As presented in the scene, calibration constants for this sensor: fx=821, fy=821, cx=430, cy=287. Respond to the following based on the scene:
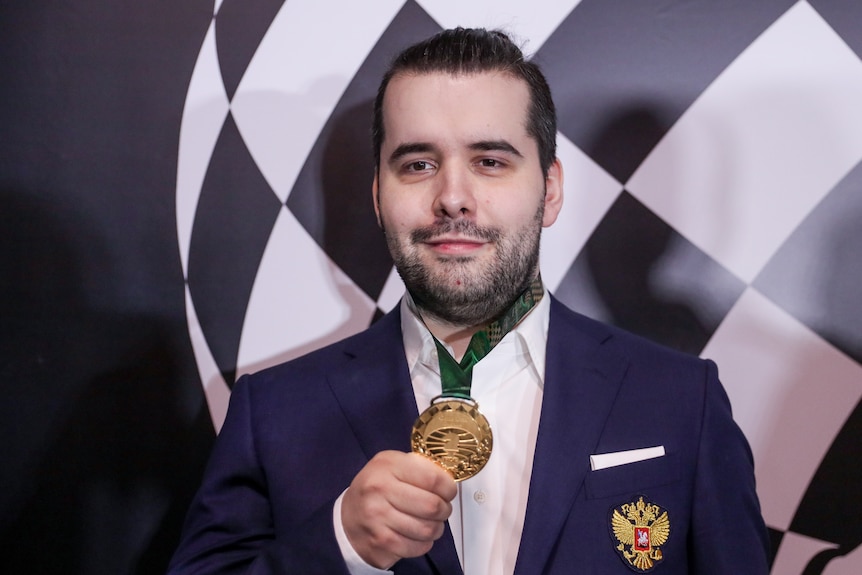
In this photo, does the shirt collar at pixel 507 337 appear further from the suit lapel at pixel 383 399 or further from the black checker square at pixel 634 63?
the black checker square at pixel 634 63

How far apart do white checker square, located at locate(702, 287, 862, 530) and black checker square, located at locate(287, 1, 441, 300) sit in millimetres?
805

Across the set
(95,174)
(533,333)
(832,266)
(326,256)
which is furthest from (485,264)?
(95,174)

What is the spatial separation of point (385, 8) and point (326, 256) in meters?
→ 0.60

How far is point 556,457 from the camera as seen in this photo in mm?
1281

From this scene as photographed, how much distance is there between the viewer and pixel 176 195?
2018 mm

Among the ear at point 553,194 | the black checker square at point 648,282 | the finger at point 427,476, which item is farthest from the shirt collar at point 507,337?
the finger at point 427,476

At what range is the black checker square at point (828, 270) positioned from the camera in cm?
168

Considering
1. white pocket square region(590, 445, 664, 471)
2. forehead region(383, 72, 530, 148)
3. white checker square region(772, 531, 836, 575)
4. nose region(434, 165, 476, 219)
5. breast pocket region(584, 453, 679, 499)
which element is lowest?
white checker square region(772, 531, 836, 575)

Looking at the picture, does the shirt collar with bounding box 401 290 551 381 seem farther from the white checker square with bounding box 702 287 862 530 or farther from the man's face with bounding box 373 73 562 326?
the white checker square with bounding box 702 287 862 530

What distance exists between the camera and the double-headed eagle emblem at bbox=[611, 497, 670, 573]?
126 centimetres

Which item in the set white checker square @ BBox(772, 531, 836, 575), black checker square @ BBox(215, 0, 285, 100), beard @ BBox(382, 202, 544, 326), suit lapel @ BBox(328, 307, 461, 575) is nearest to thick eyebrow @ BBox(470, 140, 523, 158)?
beard @ BBox(382, 202, 544, 326)

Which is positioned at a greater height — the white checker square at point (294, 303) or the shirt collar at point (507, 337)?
the white checker square at point (294, 303)

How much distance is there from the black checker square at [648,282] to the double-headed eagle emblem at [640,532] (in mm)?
579

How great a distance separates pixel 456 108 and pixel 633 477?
2.18ft
